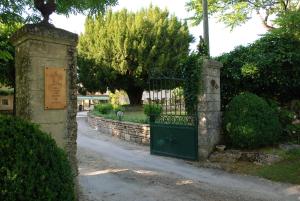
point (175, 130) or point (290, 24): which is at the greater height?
point (290, 24)

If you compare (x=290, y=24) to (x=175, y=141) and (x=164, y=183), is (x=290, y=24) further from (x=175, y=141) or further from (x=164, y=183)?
(x=164, y=183)

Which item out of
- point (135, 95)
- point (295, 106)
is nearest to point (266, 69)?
point (295, 106)

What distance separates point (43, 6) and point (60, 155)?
9.23 ft

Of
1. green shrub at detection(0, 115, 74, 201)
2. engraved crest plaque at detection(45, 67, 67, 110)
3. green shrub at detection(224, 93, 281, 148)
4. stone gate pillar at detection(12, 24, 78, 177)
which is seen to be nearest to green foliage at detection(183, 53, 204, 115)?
green shrub at detection(224, 93, 281, 148)

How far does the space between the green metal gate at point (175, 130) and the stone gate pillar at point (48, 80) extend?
16.5 ft

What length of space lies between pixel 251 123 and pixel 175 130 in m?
2.36

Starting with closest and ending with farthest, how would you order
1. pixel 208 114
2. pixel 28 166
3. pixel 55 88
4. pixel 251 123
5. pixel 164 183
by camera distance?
pixel 28 166 < pixel 55 88 < pixel 164 183 < pixel 251 123 < pixel 208 114

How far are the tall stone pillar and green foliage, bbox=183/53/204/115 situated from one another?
16 cm

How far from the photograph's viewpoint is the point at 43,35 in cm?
510

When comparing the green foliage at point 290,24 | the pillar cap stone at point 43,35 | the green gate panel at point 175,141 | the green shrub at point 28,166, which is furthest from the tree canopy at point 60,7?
the green foliage at point 290,24

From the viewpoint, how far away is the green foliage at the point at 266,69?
1098cm

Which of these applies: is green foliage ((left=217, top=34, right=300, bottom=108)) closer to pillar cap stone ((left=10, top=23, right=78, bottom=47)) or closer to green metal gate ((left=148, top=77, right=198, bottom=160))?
green metal gate ((left=148, top=77, right=198, bottom=160))

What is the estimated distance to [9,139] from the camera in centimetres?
316

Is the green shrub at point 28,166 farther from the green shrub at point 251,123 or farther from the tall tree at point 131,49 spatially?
the tall tree at point 131,49
